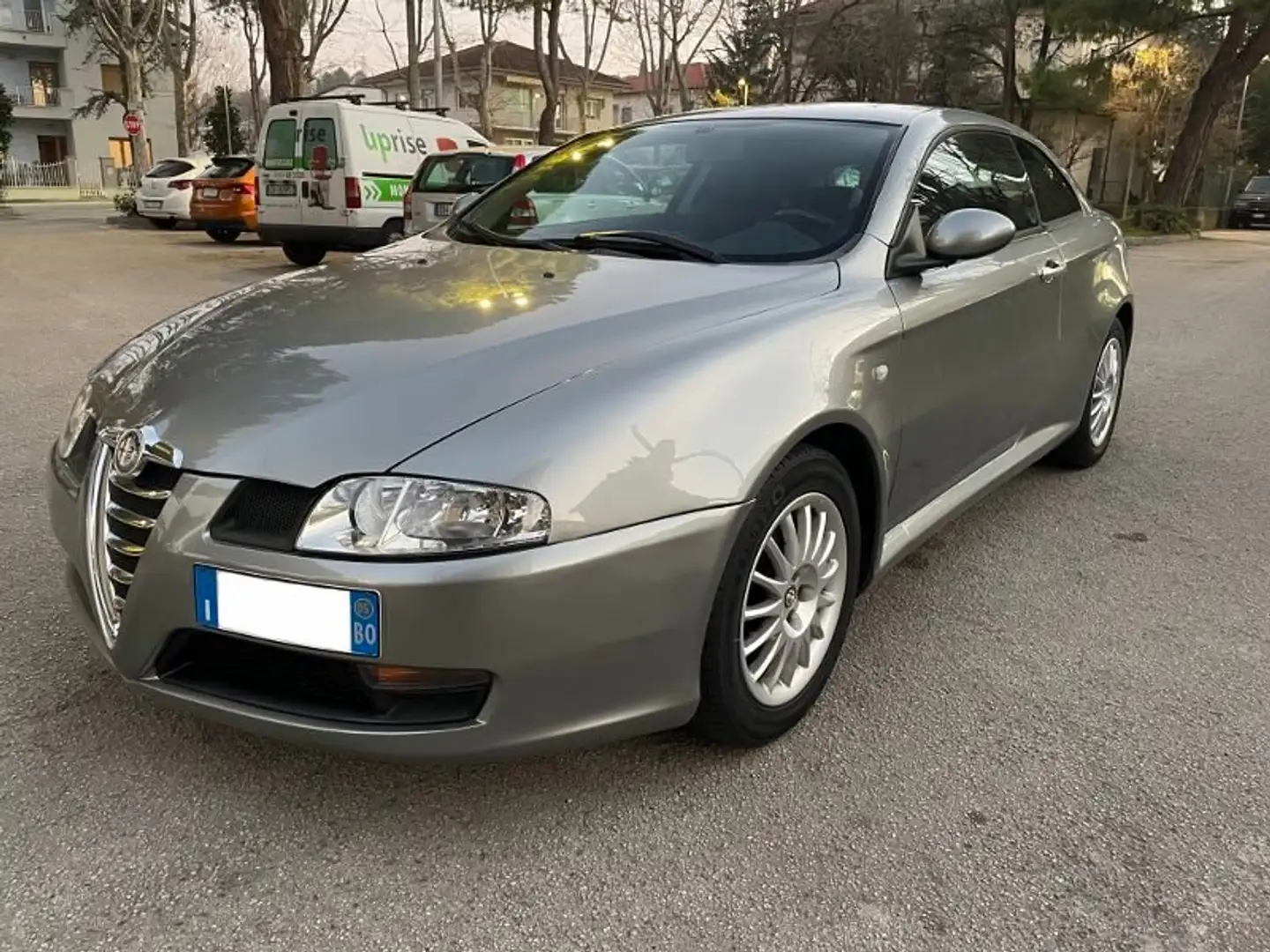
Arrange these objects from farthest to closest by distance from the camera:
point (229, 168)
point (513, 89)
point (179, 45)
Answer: point (513, 89) → point (179, 45) → point (229, 168)

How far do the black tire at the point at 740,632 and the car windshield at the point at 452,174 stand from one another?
10.1 m

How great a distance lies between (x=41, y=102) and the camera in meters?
47.9

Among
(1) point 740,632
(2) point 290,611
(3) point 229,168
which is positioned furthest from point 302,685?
(3) point 229,168

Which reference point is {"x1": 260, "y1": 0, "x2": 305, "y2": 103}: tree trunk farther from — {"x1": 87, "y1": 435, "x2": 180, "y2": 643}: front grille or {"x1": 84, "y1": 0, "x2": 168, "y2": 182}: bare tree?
{"x1": 87, "y1": 435, "x2": 180, "y2": 643}: front grille

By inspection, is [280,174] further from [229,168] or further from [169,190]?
[169,190]

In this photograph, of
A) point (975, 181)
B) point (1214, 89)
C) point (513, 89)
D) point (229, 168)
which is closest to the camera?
point (975, 181)

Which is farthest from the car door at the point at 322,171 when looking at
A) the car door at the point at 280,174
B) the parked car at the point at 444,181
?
the parked car at the point at 444,181

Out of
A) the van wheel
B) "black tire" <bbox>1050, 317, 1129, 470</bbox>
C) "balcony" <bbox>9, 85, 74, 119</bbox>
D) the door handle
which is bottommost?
"black tire" <bbox>1050, 317, 1129, 470</bbox>

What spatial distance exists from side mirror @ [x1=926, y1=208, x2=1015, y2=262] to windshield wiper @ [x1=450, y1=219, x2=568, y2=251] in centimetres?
105

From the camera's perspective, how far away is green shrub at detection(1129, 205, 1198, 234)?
2444 centimetres

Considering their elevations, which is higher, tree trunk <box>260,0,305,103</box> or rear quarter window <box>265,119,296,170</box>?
tree trunk <box>260,0,305,103</box>

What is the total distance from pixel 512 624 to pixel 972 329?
1911mm

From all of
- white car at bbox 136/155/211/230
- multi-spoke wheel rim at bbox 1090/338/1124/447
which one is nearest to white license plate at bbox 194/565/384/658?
multi-spoke wheel rim at bbox 1090/338/1124/447

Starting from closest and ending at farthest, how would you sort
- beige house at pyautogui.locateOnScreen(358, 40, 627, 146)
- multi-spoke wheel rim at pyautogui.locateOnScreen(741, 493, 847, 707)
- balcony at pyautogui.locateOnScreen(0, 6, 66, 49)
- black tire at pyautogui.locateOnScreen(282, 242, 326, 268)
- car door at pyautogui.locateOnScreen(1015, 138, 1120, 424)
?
multi-spoke wheel rim at pyautogui.locateOnScreen(741, 493, 847, 707)
car door at pyautogui.locateOnScreen(1015, 138, 1120, 424)
black tire at pyautogui.locateOnScreen(282, 242, 326, 268)
balcony at pyautogui.locateOnScreen(0, 6, 66, 49)
beige house at pyautogui.locateOnScreen(358, 40, 627, 146)
